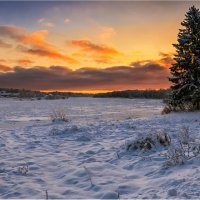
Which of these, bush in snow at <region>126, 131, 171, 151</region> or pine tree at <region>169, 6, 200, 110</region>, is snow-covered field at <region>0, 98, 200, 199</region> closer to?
bush in snow at <region>126, 131, 171, 151</region>

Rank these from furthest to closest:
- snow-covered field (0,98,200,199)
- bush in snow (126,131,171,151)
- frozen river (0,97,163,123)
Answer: frozen river (0,97,163,123) → bush in snow (126,131,171,151) → snow-covered field (0,98,200,199)

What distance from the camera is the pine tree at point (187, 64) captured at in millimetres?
26500

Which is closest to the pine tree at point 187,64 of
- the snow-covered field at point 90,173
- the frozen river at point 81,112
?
the frozen river at point 81,112

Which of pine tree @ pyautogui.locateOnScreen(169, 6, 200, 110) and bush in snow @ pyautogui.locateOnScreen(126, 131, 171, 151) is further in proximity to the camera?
pine tree @ pyautogui.locateOnScreen(169, 6, 200, 110)

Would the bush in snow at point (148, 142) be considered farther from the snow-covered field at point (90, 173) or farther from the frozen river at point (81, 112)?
the frozen river at point (81, 112)

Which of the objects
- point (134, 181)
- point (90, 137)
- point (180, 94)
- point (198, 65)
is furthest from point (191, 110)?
point (134, 181)

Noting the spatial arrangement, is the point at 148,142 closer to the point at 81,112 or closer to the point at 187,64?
the point at 187,64

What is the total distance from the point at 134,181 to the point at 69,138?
694 centimetres

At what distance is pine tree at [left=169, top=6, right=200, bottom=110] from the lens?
2650 cm

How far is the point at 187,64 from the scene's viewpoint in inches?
1057

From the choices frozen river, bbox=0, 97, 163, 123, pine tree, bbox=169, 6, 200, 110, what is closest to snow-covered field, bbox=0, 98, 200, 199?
frozen river, bbox=0, 97, 163, 123

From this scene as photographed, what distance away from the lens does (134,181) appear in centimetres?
644

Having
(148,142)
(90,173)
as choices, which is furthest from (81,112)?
(90,173)

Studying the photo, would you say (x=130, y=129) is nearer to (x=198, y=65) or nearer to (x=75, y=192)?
(x=75, y=192)
